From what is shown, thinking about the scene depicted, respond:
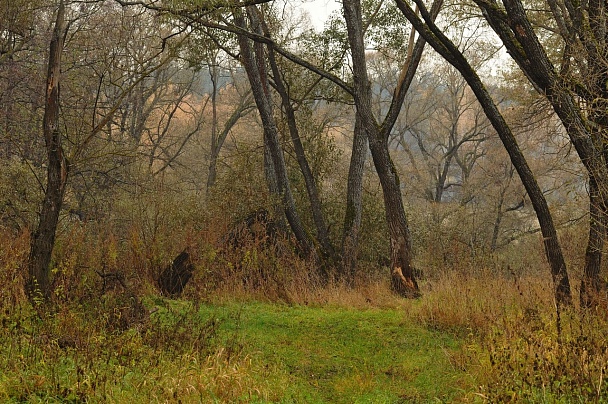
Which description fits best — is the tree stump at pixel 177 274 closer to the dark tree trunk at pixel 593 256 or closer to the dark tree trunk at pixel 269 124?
the dark tree trunk at pixel 269 124

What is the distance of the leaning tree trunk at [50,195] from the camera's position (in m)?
7.59

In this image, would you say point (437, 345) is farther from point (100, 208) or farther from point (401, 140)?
point (401, 140)

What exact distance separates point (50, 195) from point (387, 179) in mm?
6446

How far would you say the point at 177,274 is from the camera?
11.3 m

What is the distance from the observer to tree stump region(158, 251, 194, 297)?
11234 millimetres

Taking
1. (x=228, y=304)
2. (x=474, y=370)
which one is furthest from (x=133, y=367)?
(x=228, y=304)

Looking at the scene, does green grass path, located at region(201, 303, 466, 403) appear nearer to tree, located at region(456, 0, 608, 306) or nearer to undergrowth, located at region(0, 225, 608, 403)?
undergrowth, located at region(0, 225, 608, 403)

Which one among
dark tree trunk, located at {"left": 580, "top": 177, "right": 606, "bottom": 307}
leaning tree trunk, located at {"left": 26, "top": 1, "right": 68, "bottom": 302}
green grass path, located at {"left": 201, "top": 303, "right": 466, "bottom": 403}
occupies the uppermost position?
leaning tree trunk, located at {"left": 26, "top": 1, "right": 68, "bottom": 302}

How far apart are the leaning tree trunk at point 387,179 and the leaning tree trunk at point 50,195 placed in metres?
6.04

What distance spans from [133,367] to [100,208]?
37.8 feet

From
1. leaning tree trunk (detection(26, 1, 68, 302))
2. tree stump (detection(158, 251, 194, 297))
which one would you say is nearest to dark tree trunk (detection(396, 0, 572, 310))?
leaning tree trunk (detection(26, 1, 68, 302))

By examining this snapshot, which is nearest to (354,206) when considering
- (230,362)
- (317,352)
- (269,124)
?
(269,124)

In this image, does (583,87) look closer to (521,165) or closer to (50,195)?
(521,165)

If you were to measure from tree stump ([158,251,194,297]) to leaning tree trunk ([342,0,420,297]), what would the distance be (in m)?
3.91
